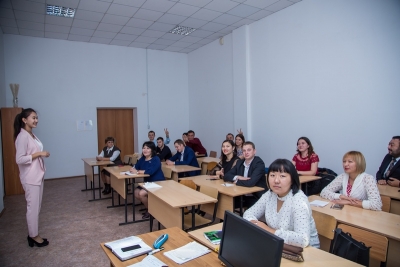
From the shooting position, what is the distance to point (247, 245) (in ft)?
4.10

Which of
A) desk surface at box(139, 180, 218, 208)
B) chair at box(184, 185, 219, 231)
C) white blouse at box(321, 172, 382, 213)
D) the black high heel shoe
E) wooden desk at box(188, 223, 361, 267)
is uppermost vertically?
white blouse at box(321, 172, 382, 213)

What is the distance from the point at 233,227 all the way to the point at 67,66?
7.65 metres

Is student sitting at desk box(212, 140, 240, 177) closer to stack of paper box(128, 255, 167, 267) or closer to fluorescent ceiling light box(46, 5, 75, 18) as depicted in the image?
stack of paper box(128, 255, 167, 267)

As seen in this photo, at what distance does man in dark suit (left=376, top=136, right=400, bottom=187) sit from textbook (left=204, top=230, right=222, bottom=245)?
2964 millimetres

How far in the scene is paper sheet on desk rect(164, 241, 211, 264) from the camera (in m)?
1.58

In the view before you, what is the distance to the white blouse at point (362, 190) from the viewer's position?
250 centimetres

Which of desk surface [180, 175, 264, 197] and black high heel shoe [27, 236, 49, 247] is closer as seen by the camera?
desk surface [180, 175, 264, 197]

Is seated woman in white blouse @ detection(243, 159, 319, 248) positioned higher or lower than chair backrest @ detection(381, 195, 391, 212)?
higher

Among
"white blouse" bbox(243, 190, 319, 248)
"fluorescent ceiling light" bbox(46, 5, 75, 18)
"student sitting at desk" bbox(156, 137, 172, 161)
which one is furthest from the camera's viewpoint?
"student sitting at desk" bbox(156, 137, 172, 161)

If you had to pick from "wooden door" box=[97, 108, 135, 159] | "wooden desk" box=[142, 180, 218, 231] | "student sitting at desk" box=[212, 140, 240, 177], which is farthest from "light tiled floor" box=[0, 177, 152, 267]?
"wooden door" box=[97, 108, 135, 159]

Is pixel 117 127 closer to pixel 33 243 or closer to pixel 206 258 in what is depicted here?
pixel 33 243

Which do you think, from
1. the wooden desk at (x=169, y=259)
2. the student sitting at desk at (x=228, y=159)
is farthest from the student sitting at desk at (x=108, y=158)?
the wooden desk at (x=169, y=259)

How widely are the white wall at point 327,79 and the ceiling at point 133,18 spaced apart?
713 millimetres

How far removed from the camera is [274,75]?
5.95m
